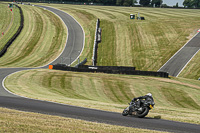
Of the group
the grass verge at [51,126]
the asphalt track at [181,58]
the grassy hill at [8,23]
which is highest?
the grass verge at [51,126]

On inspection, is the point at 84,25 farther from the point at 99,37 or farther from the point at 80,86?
the point at 80,86

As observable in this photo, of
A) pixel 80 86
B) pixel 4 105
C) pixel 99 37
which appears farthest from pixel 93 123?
pixel 99 37

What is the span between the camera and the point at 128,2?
197 metres

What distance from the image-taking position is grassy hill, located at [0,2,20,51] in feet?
259

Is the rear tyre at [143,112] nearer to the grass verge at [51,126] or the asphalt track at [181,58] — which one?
the grass verge at [51,126]

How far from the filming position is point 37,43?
251 feet

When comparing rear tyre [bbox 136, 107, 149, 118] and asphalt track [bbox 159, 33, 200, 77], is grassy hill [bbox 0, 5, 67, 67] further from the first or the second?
rear tyre [bbox 136, 107, 149, 118]

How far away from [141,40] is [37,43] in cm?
2968

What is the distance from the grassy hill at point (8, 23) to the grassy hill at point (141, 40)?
2248 centimetres

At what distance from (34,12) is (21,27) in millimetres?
22783

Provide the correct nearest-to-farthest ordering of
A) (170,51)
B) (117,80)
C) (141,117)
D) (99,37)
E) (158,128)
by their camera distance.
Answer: (158,128)
(141,117)
(117,80)
(170,51)
(99,37)

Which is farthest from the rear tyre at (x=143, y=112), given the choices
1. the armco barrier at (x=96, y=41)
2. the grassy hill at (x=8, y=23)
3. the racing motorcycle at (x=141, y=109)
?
the grassy hill at (x=8, y=23)

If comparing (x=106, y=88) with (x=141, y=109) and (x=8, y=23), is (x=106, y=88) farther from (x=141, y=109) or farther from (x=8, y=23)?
(x=8, y=23)

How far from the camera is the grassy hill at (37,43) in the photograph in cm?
6457
